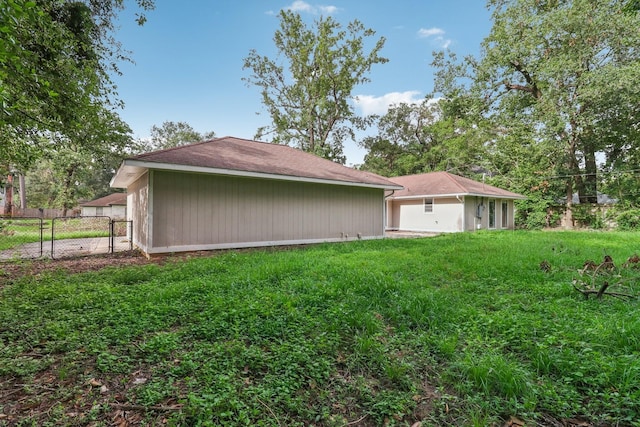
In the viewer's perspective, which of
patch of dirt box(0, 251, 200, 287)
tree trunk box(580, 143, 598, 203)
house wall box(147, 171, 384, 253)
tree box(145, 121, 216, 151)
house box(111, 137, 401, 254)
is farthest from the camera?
tree box(145, 121, 216, 151)

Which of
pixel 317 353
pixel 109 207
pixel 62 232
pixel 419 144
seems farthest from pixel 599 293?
pixel 109 207

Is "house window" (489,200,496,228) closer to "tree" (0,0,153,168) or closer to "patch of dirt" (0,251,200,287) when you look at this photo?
"patch of dirt" (0,251,200,287)

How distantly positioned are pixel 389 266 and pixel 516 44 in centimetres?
1764

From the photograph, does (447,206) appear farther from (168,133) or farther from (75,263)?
(168,133)

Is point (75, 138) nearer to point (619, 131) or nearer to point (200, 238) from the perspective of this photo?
point (200, 238)

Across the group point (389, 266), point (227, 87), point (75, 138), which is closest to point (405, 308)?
point (389, 266)

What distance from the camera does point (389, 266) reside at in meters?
5.44

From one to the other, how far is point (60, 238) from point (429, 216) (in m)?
16.7

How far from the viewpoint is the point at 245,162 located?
856 centimetres

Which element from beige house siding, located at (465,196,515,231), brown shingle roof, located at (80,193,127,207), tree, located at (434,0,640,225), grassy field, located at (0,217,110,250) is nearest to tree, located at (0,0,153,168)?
grassy field, located at (0,217,110,250)

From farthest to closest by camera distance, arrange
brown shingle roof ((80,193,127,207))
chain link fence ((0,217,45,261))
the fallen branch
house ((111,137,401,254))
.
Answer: brown shingle roof ((80,193,127,207)) < house ((111,137,401,254)) < chain link fence ((0,217,45,261)) < the fallen branch

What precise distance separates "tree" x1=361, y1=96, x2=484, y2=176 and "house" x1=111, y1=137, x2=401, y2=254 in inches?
606

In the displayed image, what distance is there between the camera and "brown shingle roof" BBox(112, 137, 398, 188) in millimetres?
6980

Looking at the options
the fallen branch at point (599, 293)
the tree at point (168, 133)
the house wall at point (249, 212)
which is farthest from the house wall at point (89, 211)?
the fallen branch at point (599, 293)
